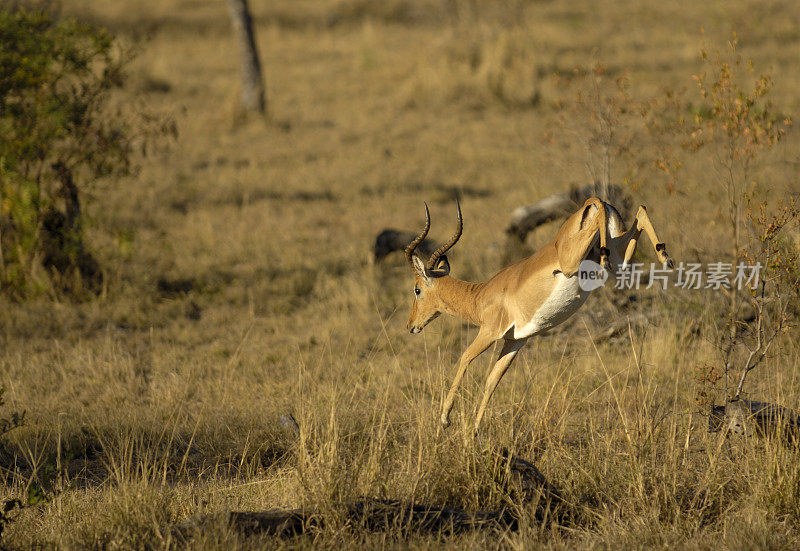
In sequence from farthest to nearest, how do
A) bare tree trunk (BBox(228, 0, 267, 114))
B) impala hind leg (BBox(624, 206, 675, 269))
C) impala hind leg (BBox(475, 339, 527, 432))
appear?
1. bare tree trunk (BBox(228, 0, 267, 114))
2. impala hind leg (BBox(475, 339, 527, 432))
3. impala hind leg (BBox(624, 206, 675, 269))

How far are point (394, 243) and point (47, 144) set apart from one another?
3.97 meters

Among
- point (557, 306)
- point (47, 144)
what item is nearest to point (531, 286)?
point (557, 306)

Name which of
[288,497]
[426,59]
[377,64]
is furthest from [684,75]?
[288,497]

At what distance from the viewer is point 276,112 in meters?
18.7

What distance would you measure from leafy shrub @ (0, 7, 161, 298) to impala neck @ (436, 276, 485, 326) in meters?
5.43

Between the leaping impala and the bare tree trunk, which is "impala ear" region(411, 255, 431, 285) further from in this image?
the bare tree trunk

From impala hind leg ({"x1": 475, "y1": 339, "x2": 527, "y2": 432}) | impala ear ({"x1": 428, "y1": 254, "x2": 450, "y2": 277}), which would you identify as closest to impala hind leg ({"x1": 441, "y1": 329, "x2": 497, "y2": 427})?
impala hind leg ({"x1": 475, "y1": 339, "x2": 527, "y2": 432})

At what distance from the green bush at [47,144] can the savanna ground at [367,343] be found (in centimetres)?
50

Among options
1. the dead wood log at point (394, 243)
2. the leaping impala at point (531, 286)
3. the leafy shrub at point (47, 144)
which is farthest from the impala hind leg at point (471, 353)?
the leafy shrub at point (47, 144)

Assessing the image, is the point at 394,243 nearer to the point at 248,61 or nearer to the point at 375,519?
the point at 375,519

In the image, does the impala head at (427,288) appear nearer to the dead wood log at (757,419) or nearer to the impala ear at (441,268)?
the impala ear at (441,268)

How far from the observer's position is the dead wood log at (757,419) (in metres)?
4.94

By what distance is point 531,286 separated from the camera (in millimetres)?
4305

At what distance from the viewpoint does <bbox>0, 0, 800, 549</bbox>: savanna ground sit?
15.2ft
